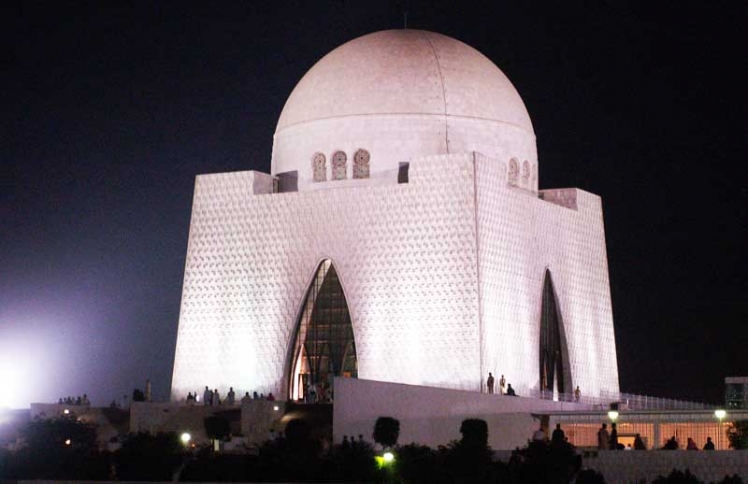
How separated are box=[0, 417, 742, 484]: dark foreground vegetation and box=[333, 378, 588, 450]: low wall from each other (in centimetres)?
148

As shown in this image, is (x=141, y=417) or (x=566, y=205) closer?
(x=141, y=417)

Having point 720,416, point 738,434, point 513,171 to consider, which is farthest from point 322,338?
point 738,434

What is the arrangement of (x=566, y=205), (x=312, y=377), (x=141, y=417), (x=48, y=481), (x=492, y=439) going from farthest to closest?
(x=566, y=205) < (x=312, y=377) < (x=141, y=417) < (x=492, y=439) < (x=48, y=481)

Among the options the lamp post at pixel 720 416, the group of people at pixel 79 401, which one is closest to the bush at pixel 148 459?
the group of people at pixel 79 401

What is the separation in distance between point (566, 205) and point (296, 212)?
642cm

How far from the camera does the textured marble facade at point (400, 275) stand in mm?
35719

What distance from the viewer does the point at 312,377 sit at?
37.3 metres

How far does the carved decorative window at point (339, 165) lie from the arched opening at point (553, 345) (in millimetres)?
4786

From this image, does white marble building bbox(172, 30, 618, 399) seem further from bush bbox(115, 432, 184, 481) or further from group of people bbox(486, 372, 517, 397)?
bush bbox(115, 432, 184, 481)

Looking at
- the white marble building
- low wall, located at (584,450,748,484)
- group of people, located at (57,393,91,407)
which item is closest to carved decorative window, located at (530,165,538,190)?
the white marble building

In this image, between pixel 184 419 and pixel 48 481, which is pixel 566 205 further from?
pixel 48 481

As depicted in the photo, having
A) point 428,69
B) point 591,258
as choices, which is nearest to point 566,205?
point 591,258

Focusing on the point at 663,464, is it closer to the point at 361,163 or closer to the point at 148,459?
the point at 148,459

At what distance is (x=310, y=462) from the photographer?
27.2 metres
